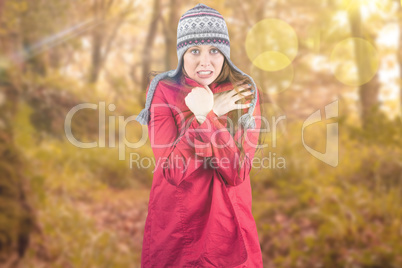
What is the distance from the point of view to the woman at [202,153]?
3.92ft

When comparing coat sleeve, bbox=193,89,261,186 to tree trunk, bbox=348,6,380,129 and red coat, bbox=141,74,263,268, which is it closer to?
red coat, bbox=141,74,263,268

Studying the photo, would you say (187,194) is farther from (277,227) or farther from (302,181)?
(302,181)

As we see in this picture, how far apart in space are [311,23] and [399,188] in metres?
2.50

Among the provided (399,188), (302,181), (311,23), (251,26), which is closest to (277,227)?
(302,181)

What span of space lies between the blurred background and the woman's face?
1658 millimetres

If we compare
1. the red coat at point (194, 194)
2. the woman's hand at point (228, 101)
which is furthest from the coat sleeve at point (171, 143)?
the woman's hand at point (228, 101)

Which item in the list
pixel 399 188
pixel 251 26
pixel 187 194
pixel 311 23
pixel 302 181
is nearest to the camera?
pixel 187 194

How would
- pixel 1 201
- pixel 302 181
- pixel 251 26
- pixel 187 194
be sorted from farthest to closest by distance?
pixel 251 26 < pixel 302 181 < pixel 1 201 < pixel 187 194

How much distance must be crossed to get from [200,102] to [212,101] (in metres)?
0.04

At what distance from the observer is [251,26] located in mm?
4430

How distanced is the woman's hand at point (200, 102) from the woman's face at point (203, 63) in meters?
0.09

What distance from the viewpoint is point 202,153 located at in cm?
117

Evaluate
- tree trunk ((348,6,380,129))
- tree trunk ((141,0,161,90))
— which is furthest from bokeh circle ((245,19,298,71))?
tree trunk ((141,0,161,90))

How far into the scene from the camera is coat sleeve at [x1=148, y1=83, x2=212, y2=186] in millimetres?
1185
